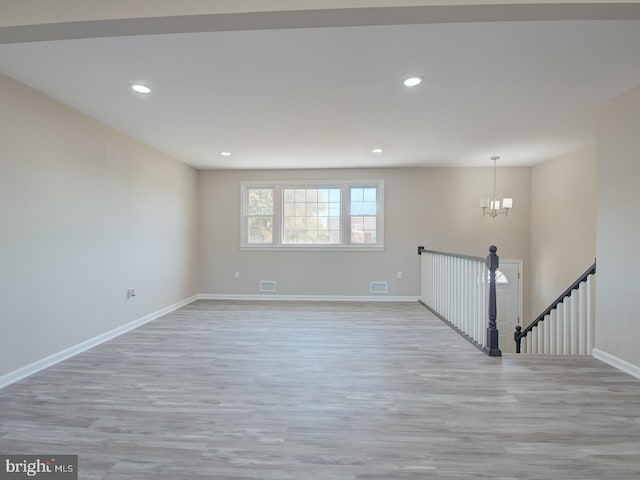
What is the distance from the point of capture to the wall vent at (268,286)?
5949 mm

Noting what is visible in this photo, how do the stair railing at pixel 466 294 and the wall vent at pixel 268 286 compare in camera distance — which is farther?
the wall vent at pixel 268 286

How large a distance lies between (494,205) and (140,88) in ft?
17.7

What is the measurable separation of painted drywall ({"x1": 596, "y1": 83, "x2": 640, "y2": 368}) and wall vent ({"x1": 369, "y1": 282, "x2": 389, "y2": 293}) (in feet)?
10.2

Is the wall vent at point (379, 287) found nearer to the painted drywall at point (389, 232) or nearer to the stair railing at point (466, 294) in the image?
the painted drywall at point (389, 232)

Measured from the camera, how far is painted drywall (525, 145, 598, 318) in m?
4.36

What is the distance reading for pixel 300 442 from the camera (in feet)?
5.91

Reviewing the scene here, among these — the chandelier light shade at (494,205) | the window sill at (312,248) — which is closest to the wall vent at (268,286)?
the window sill at (312,248)

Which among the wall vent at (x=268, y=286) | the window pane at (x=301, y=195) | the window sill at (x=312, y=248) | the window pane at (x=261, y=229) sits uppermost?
the window pane at (x=301, y=195)

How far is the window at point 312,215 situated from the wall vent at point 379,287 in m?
0.69

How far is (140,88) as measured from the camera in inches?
106

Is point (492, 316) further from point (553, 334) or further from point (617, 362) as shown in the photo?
point (553, 334)

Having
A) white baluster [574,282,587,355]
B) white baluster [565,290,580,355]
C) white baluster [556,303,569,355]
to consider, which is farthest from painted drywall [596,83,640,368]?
white baluster [556,303,569,355]

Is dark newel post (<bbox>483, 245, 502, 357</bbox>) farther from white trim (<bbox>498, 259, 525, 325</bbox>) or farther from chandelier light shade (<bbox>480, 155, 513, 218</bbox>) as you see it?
white trim (<bbox>498, 259, 525, 325</bbox>)

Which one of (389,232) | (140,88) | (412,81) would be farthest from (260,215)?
(412,81)
